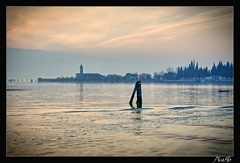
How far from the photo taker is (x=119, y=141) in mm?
12906
